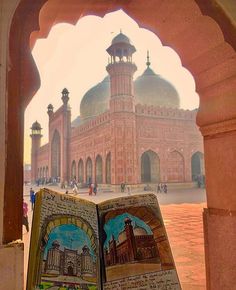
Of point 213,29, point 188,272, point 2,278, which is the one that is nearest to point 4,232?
point 2,278

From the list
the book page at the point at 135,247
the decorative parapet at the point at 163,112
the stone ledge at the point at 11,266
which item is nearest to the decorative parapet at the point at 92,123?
the decorative parapet at the point at 163,112

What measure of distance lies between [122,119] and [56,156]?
1416 centimetres

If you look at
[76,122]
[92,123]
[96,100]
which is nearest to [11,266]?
[92,123]

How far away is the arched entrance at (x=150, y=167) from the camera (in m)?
19.9

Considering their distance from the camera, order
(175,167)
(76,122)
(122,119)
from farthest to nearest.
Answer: (76,122) → (175,167) → (122,119)

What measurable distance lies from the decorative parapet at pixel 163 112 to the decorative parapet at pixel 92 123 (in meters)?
2.18

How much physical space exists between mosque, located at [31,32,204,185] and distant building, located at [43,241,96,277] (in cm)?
1726

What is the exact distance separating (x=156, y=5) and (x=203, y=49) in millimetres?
407

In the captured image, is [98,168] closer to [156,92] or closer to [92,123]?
[92,123]

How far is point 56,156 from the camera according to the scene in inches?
1227

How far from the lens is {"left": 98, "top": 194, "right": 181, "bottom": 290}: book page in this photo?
119 centimetres

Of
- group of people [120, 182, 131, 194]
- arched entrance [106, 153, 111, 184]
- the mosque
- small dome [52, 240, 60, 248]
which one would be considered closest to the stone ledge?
small dome [52, 240, 60, 248]

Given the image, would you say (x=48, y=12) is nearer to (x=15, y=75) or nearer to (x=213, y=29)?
(x=15, y=75)

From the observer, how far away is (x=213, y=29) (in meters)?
1.75
